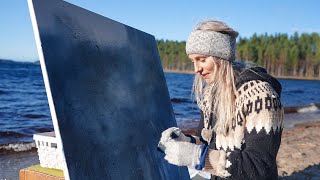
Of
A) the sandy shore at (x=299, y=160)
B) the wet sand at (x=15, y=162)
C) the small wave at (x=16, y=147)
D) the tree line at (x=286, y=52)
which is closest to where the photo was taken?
the sandy shore at (x=299, y=160)

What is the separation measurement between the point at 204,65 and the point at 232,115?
0.29m

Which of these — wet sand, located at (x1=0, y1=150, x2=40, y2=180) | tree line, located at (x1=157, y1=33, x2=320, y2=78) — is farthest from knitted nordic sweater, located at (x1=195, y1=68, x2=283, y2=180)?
tree line, located at (x1=157, y1=33, x2=320, y2=78)

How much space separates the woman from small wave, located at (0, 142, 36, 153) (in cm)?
578

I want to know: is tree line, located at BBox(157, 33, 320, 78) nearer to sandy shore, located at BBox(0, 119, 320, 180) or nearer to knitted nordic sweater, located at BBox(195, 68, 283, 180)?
sandy shore, located at BBox(0, 119, 320, 180)

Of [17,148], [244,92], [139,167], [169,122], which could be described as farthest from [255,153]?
[17,148]

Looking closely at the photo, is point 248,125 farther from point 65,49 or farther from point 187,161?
point 65,49

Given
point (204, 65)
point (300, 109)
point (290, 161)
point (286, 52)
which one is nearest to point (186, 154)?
point (204, 65)

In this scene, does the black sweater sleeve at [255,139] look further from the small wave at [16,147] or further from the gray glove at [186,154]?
the small wave at [16,147]

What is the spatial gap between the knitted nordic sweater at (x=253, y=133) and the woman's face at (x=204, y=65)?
156 millimetres

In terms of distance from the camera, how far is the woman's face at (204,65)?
1819mm

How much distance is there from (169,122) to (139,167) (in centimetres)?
63

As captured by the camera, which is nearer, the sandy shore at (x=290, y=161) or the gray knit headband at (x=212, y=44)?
the gray knit headband at (x=212, y=44)

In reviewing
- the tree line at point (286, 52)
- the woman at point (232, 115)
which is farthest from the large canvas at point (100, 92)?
the tree line at point (286, 52)

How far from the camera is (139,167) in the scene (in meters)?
2.06
